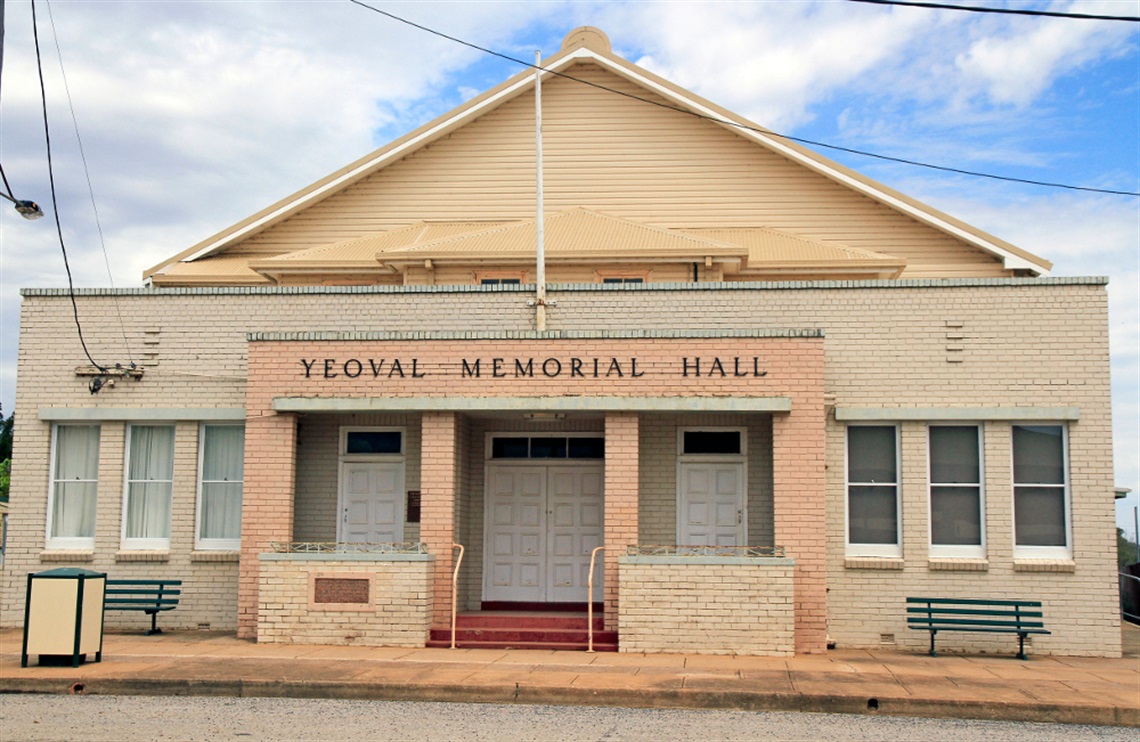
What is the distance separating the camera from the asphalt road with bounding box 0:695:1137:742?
10.3 m

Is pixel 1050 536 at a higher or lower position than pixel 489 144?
lower

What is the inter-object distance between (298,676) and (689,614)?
184 inches

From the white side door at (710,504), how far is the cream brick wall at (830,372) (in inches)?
17.7

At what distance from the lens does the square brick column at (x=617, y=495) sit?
1527cm

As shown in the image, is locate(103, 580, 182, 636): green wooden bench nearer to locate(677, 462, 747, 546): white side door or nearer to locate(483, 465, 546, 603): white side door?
locate(483, 465, 546, 603): white side door

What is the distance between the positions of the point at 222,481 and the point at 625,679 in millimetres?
7211

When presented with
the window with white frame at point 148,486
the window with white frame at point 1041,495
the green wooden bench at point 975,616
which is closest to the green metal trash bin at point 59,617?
the window with white frame at point 148,486

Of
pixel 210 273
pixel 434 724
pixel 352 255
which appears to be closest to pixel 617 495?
pixel 434 724

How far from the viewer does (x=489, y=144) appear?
23.0 m

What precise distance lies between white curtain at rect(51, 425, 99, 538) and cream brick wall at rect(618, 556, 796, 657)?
7.77 meters

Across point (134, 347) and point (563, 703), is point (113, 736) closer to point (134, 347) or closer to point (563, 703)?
point (563, 703)

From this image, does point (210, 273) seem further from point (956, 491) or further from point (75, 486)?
point (956, 491)

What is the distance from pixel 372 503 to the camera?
17.1 metres

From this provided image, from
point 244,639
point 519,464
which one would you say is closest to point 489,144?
point 519,464
